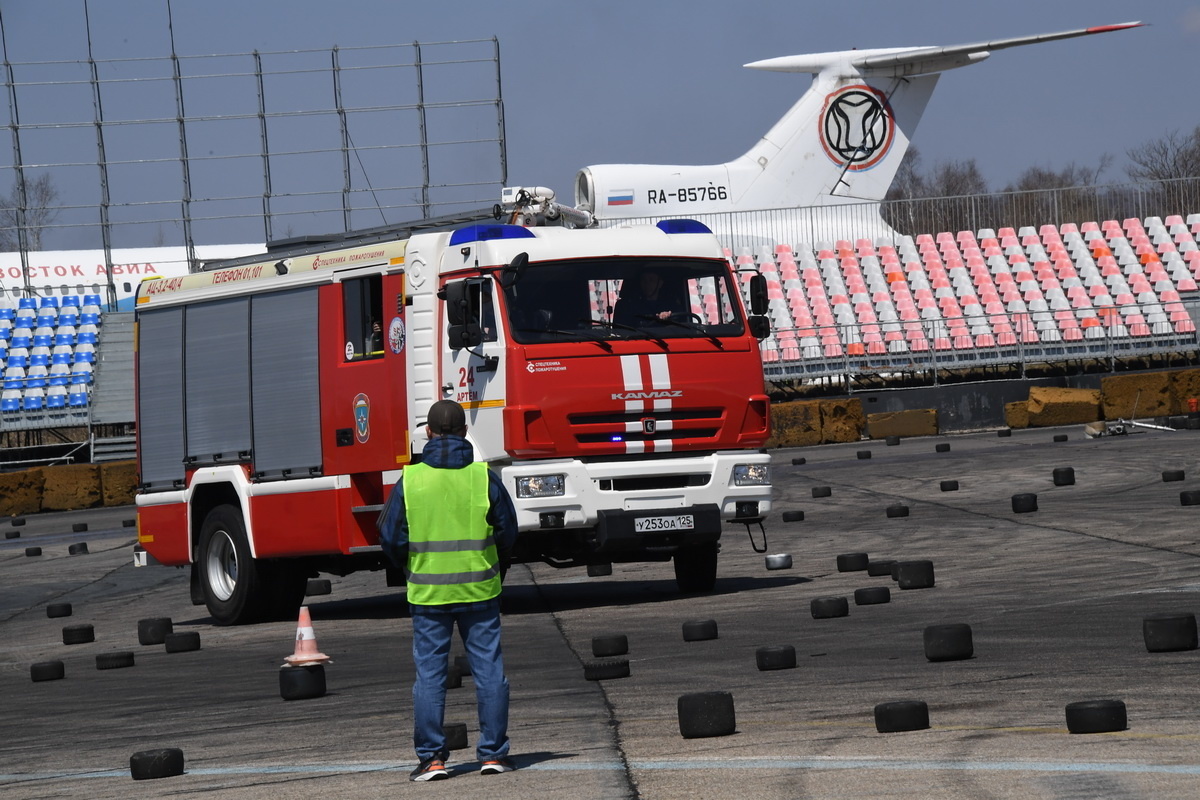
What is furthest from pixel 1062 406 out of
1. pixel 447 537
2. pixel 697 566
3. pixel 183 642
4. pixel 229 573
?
pixel 447 537

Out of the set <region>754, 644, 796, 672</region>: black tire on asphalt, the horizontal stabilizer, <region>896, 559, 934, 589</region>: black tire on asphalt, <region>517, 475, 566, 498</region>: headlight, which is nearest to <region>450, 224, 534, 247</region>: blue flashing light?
<region>517, 475, 566, 498</region>: headlight

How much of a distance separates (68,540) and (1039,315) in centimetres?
2511

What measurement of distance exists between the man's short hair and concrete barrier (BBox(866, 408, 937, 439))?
2998 centimetres

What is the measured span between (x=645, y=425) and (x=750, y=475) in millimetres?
1082

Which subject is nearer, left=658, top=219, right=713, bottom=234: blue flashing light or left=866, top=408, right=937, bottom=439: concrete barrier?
left=658, top=219, right=713, bottom=234: blue flashing light

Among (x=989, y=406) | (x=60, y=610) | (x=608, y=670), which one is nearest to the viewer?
(x=608, y=670)

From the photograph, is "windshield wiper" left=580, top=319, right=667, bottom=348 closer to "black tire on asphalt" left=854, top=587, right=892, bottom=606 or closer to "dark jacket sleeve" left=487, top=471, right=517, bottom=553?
"black tire on asphalt" left=854, top=587, right=892, bottom=606


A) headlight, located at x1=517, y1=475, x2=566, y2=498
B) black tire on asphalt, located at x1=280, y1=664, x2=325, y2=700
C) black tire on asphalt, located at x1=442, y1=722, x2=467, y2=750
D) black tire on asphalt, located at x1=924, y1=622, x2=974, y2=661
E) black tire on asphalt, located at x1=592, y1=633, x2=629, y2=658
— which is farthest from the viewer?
headlight, located at x1=517, y1=475, x2=566, y2=498

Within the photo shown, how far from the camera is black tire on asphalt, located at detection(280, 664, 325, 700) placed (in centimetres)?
1034

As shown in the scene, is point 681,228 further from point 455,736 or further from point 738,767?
point 738,767

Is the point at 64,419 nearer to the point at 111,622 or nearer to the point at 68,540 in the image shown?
the point at 68,540

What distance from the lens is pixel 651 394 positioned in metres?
14.1

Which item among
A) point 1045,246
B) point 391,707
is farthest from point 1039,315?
point 391,707

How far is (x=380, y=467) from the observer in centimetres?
1471
